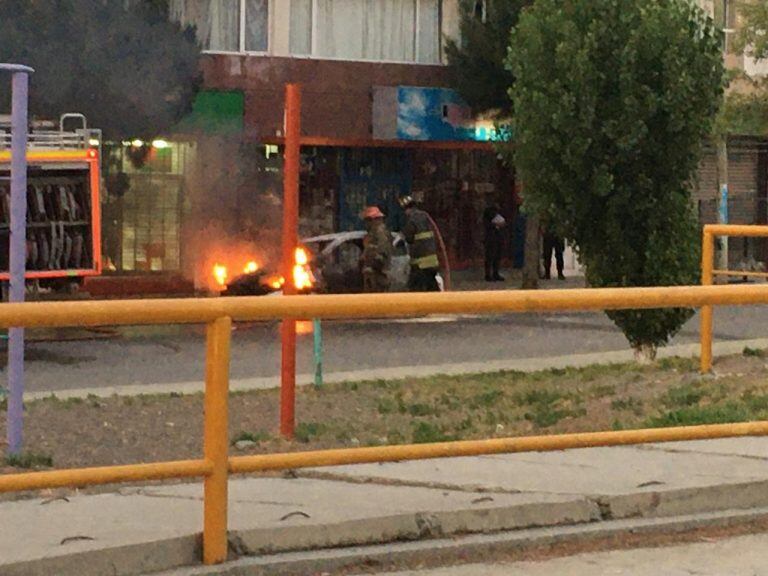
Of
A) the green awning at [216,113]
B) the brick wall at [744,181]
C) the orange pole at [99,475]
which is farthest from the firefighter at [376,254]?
the brick wall at [744,181]

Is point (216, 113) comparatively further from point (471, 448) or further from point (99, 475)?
point (99, 475)

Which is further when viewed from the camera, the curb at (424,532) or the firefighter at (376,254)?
the firefighter at (376,254)

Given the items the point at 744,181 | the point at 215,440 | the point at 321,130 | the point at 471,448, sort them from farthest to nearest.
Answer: the point at 744,181 → the point at 321,130 → the point at 471,448 → the point at 215,440

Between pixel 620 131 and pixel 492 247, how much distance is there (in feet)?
63.4

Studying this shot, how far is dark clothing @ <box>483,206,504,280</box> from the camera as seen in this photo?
120ft

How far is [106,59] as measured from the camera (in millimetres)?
29031

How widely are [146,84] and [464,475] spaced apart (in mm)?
21547

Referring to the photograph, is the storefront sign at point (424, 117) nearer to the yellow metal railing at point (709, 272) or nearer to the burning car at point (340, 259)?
the burning car at point (340, 259)

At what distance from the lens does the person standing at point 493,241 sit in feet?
120

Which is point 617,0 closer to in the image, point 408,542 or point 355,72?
point 408,542

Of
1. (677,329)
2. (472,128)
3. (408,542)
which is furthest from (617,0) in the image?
(472,128)

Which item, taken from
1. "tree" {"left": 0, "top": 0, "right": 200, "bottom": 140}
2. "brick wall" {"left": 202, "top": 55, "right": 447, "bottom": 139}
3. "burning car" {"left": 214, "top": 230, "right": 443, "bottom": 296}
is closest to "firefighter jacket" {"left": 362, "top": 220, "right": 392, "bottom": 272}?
"burning car" {"left": 214, "top": 230, "right": 443, "bottom": 296}

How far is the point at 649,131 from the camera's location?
17562mm

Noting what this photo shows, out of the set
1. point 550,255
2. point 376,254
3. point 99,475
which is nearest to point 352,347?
point 376,254
